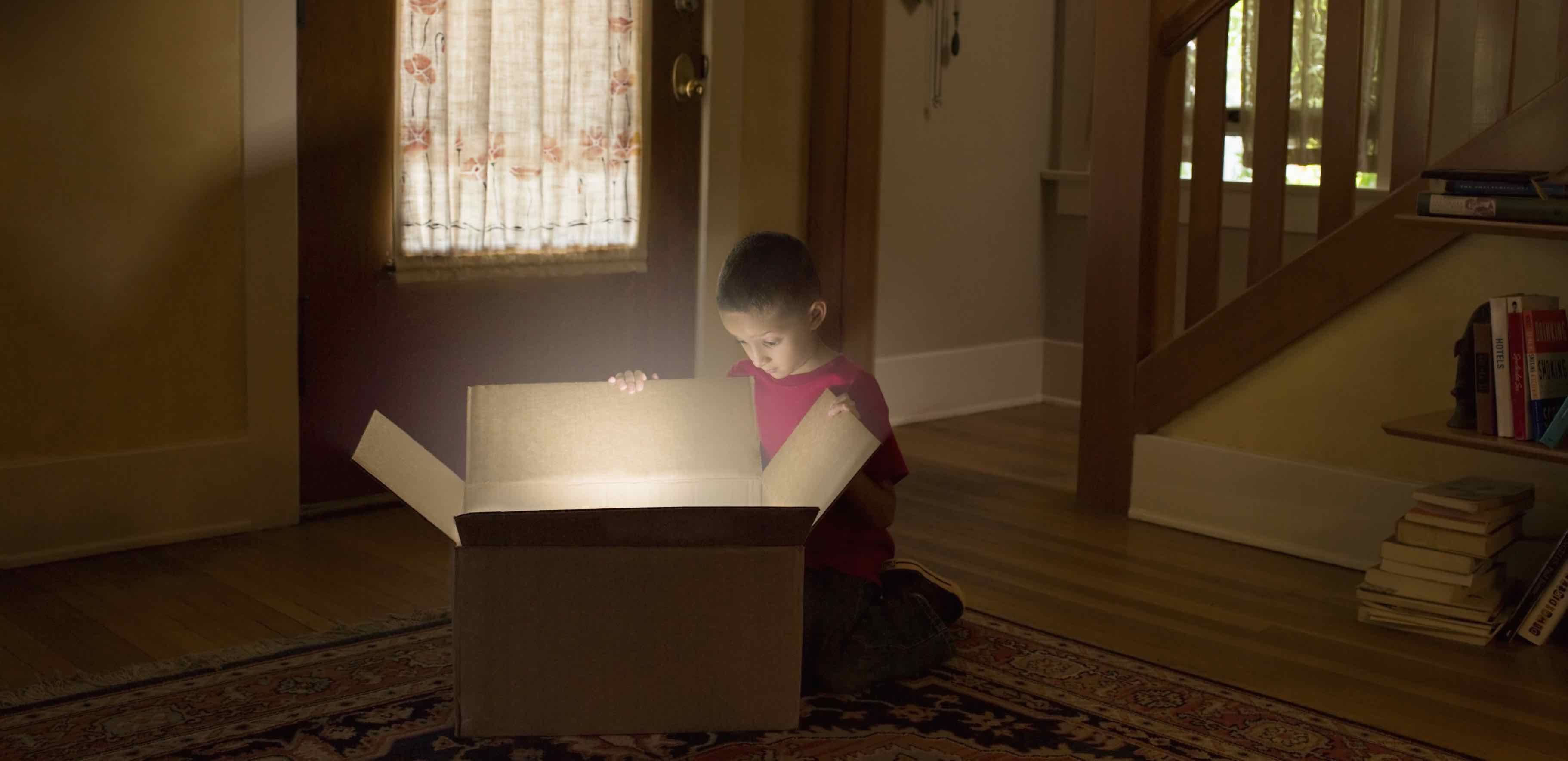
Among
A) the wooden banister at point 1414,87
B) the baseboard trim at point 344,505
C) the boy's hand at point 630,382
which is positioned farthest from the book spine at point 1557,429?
the baseboard trim at point 344,505

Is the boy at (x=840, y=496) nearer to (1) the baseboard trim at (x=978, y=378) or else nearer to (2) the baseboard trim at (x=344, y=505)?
(2) the baseboard trim at (x=344, y=505)

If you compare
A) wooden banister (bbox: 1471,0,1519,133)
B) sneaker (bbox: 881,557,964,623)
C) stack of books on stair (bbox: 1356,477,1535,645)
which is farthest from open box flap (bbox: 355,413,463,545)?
wooden banister (bbox: 1471,0,1519,133)

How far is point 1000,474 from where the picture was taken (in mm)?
3654

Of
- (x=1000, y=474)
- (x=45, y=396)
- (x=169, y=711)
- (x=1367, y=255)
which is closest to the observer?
(x=169, y=711)

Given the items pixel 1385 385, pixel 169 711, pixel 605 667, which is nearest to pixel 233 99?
pixel 169 711

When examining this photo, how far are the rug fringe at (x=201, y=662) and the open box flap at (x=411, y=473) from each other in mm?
518

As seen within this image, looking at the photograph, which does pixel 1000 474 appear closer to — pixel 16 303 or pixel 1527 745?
pixel 1527 745

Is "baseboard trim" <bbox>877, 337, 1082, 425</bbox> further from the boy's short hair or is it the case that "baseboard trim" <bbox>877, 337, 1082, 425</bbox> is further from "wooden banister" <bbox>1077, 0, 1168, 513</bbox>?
the boy's short hair

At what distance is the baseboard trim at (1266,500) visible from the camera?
2.87 metres

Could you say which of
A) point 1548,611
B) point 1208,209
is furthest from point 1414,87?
point 1548,611

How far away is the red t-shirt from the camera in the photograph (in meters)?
2.16

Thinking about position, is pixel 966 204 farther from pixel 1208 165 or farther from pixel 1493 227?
pixel 1493 227

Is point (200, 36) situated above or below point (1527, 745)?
above

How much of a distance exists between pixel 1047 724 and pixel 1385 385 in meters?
1.26
